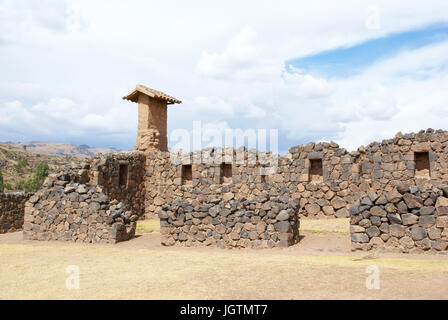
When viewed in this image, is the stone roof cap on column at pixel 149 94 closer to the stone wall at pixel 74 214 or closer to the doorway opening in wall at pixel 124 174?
the doorway opening in wall at pixel 124 174

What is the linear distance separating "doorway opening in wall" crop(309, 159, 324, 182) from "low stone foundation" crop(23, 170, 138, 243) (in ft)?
25.7

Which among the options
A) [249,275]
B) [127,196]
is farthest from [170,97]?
[249,275]

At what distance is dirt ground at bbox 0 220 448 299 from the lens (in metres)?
6.46

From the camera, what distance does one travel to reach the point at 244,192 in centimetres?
1823

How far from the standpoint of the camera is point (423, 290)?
20.5ft

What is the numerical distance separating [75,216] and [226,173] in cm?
755

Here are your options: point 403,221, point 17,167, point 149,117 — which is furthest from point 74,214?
point 17,167

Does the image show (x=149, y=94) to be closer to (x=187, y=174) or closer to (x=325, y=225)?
(x=187, y=174)

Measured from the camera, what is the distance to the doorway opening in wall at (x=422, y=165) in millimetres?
15758

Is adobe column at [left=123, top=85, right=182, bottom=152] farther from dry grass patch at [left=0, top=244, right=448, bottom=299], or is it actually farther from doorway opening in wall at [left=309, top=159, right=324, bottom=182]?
dry grass patch at [left=0, top=244, right=448, bottom=299]

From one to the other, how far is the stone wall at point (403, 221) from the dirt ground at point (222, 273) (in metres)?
0.37

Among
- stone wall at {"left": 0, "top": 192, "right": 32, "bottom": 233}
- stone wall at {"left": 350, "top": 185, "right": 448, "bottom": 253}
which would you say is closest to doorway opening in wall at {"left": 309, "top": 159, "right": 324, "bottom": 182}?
stone wall at {"left": 350, "top": 185, "right": 448, "bottom": 253}
